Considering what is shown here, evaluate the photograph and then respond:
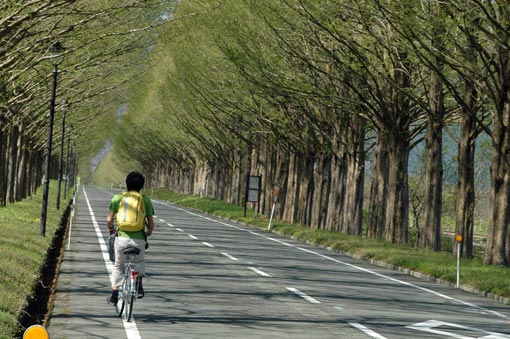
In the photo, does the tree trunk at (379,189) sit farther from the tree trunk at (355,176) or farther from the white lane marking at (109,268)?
the white lane marking at (109,268)

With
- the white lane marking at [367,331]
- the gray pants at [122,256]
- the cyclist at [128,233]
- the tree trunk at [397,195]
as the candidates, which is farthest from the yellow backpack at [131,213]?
the tree trunk at [397,195]

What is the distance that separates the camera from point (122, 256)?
1306cm

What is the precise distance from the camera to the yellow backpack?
1291cm

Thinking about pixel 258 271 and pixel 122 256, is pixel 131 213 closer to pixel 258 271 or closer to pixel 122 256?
pixel 122 256

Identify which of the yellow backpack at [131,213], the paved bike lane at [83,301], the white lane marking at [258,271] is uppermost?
the yellow backpack at [131,213]

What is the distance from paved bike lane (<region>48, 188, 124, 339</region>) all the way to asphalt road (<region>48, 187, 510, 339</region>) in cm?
1

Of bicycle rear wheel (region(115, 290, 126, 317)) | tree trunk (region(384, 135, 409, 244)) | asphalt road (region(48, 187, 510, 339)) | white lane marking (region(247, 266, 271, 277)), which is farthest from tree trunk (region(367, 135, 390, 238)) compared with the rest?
bicycle rear wheel (region(115, 290, 126, 317))

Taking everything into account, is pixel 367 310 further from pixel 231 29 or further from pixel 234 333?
pixel 231 29

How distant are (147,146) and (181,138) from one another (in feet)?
116

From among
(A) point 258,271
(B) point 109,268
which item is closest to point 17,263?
(B) point 109,268

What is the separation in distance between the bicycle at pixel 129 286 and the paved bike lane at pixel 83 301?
6.3 inches

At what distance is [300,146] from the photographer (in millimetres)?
47781

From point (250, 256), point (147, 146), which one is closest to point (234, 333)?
point (250, 256)

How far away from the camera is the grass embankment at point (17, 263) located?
1240 cm
